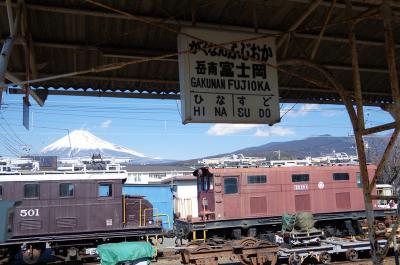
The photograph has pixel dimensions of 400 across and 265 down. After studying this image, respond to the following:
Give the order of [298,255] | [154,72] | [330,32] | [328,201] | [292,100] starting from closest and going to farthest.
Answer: [330,32], [154,72], [292,100], [298,255], [328,201]

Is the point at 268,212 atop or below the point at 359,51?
below

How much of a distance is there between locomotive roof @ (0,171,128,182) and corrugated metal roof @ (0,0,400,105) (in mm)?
11884

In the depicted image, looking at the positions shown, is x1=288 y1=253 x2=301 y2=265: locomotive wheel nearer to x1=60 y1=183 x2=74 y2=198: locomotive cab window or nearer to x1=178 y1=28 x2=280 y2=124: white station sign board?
x1=60 y1=183 x2=74 y2=198: locomotive cab window

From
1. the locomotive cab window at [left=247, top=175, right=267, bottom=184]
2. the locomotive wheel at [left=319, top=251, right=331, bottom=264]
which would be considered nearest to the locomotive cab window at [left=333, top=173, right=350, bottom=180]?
the locomotive cab window at [left=247, top=175, right=267, bottom=184]

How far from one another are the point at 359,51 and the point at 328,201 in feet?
51.3

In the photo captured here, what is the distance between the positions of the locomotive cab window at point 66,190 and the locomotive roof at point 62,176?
0.26 metres

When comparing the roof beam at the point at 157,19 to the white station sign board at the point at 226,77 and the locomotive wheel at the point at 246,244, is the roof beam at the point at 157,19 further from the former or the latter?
the locomotive wheel at the point at 246,244

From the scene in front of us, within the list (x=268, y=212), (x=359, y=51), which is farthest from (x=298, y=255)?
(x=359, y=51)

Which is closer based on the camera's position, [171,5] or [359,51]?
[171,5]

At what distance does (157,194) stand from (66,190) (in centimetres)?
1251

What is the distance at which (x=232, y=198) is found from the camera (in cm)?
2030

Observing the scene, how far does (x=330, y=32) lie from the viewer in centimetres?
697

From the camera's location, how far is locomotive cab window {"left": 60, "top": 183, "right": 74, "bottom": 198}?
18.7 meters

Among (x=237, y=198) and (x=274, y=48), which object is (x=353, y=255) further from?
(x=274, y=48)
